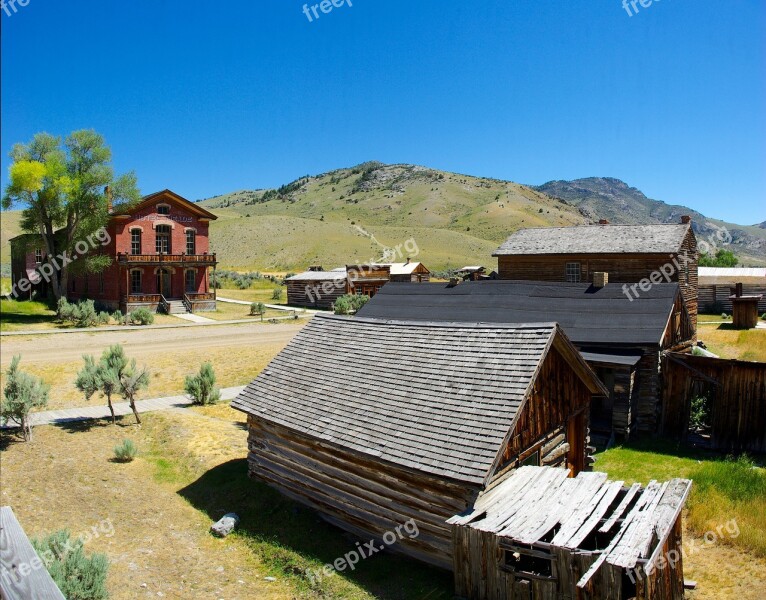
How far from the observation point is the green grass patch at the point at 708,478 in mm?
9648

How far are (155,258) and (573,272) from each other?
2780cm

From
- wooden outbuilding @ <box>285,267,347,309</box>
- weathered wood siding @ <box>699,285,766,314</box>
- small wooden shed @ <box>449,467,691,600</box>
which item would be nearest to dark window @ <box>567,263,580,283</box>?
weathered wood siding @ <box>699,285,766,314</box>

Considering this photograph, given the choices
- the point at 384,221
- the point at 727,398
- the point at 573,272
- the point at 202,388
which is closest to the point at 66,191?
the point at 202,388

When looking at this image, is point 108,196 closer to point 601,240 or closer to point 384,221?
point 601,240

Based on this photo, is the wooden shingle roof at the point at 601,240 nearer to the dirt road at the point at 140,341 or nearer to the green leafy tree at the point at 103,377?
the dirt road at the point at 140,341

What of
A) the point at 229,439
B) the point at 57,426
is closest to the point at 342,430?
the point at 229,439

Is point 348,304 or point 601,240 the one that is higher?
point 601,240

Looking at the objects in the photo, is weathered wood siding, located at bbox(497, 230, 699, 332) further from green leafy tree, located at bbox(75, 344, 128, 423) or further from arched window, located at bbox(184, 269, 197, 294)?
green leafy tree, located at bbox(75, 344, 128, 423)

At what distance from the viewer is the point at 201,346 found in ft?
85.0

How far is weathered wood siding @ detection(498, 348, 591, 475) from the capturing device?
923cm

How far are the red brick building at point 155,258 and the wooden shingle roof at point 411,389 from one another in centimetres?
3004

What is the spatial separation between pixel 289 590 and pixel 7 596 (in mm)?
7500

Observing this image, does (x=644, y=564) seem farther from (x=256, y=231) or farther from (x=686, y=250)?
(x=256, y=231)

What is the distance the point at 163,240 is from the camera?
41219 mm
